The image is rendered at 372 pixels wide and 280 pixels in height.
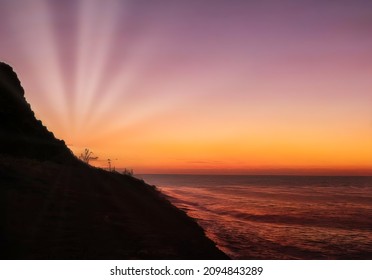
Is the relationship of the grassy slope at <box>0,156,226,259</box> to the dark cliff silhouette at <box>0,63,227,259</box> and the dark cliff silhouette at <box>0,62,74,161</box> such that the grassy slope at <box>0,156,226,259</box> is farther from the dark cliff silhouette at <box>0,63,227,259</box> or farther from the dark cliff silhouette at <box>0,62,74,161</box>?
the dark cliff silhouette at <box>0,62,74,161</box>

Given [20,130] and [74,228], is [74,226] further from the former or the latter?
[20,130]

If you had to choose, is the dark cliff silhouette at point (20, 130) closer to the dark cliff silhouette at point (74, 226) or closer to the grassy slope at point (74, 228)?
the dark cliff silhouette at point (74, 226)

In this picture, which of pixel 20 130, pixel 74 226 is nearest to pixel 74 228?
pixel 74 226

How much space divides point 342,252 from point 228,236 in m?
6.38

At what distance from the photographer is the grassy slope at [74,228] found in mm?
10227

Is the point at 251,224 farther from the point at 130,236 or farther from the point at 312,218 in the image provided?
the point at 130,236

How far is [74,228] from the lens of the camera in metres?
12.4

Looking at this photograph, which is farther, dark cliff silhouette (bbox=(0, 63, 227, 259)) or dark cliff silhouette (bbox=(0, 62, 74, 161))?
dark cliff silhouette (bbox=(0, 62, 74, 161))

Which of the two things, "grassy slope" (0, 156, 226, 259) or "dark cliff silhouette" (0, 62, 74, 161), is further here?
"dark cliff silhouette" (0, 62, 74, 161)

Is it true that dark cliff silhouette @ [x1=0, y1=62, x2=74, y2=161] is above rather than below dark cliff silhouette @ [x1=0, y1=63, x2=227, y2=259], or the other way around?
above

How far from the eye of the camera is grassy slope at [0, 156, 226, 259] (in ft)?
33.6

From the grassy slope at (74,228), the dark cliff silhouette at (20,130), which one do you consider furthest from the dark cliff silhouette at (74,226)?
the dark cliff silhouette at (20,130)

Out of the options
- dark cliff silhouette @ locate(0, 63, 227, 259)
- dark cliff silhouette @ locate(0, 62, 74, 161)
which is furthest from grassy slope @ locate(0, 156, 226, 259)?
dark cliff silhouette @ locate(0, 62, 74, 161)

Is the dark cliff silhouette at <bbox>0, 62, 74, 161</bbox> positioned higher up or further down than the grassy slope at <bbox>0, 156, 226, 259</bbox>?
higher up
